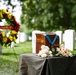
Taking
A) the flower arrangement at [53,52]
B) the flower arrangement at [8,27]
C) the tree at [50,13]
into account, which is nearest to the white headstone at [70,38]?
the flower arrangement at [8,27]

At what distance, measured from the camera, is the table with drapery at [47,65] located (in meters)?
5.59

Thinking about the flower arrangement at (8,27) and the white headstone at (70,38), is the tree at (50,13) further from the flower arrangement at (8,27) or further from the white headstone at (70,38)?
the flower arrangement at (8,27)

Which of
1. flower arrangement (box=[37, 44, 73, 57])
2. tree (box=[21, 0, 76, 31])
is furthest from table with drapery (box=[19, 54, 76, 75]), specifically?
tree (box=[21, 0, 76, 31])

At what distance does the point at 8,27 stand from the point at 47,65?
2354mm

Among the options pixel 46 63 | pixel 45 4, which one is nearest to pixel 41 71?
pixel 46 63

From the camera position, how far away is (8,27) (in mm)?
7527

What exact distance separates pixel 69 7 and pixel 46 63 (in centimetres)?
3023

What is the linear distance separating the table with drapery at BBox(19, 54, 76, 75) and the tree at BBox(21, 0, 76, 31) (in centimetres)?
2822

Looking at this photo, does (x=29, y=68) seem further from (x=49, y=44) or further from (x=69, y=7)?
(x=69, y=7)

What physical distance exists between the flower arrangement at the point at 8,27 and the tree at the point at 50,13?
26648 millimetres

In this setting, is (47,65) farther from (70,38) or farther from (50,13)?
(50,13)

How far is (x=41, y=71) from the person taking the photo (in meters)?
5.62

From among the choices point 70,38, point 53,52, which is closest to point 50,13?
point 70,38

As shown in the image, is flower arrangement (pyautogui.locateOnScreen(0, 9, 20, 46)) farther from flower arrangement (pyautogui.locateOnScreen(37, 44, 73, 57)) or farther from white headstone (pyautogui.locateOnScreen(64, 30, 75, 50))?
white headstone (pyautogui.locateOnScreen(64, 30, 75, 50))
